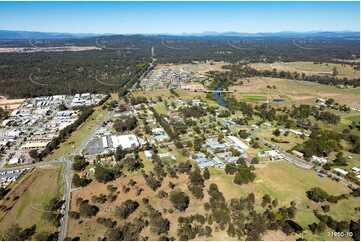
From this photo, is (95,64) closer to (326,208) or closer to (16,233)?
(16,233)

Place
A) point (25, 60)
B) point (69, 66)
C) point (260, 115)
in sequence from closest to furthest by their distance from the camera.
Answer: point (260, 115), point (69, 66), point (25, 60)

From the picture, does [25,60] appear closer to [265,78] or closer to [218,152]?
[265,78]

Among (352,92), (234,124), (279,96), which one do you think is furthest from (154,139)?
(352,92)

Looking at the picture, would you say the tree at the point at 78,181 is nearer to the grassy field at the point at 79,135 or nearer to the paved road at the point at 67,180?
the paved road at the point at 67,180

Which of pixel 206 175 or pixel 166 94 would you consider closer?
pixel 206 175

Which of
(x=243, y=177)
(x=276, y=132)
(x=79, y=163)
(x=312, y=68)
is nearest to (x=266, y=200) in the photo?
(x=243, y=177)

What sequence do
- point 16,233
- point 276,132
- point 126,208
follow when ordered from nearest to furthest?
point 16,233, point 126,208, point 276,132

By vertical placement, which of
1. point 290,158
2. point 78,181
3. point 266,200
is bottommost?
point 290,158

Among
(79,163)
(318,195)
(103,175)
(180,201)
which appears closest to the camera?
(180,201)

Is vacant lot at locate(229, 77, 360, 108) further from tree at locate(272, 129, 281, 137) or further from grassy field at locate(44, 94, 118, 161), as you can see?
grassy field at locate(44, 94, 118, 161)
